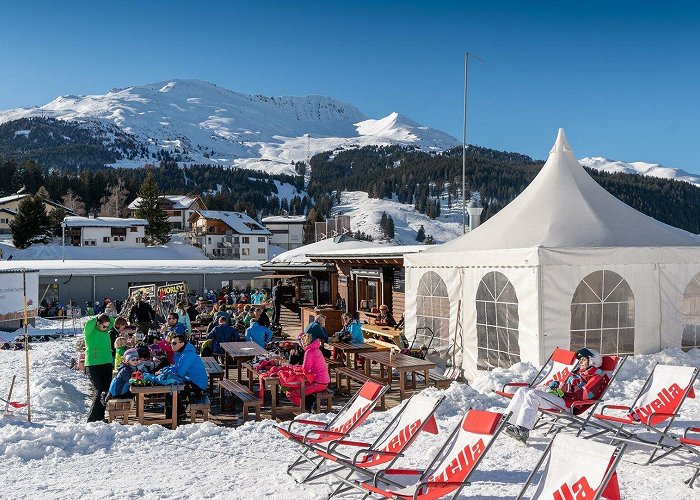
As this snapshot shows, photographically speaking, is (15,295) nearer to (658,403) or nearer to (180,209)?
(658,403)

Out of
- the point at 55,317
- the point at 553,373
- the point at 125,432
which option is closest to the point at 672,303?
the point at 553,373

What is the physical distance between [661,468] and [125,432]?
506cm

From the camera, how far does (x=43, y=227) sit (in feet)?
207

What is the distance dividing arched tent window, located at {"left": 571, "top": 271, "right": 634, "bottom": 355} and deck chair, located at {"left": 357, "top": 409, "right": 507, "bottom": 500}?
573 centimetres

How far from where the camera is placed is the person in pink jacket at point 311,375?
8.48 meters

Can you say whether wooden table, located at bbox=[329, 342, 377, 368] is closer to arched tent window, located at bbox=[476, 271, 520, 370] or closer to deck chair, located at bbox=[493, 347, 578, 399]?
arched tent window, located at bbox=[476, 271, 520, 370]

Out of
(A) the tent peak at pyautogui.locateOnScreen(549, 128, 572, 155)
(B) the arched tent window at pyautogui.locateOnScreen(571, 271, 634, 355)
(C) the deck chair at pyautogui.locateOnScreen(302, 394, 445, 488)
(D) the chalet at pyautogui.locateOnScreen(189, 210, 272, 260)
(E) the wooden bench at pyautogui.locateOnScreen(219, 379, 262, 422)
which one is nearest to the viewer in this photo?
(C) the deck chair at pyautogui.locateOnScreen(302, 394, 445, 488)

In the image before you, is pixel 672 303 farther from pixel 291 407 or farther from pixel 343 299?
pixel 343 299

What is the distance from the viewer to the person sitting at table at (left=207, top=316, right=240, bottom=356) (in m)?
12.0

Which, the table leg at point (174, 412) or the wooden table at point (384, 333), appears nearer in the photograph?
the table leg at point (174, 412)

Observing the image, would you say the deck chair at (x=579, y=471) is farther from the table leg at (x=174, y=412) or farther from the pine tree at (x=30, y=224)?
the pine tree at (x=30, y=224)

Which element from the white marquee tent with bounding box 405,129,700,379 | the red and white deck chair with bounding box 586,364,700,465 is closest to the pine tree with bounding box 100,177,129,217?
the white marquee tent with bounding box 405,129,700,379

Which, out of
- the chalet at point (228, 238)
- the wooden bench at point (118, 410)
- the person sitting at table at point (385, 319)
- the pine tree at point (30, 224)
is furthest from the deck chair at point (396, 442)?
the chalet at point (228, 238)

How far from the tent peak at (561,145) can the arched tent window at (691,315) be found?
335 cm
